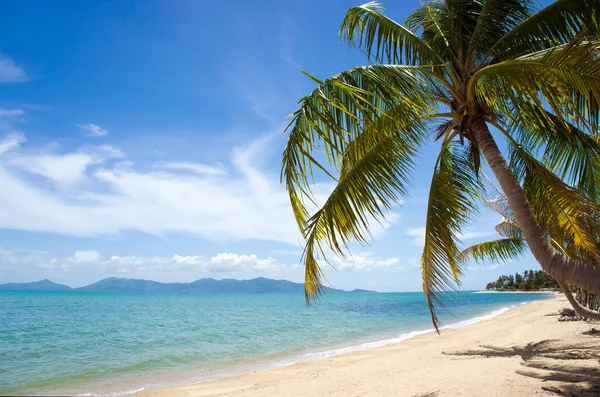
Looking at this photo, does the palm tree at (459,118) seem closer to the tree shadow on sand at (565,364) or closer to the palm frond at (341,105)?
the palm frond at (341,105)

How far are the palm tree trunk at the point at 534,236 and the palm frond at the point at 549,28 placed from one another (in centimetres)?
101

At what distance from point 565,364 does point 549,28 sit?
5.53 meters

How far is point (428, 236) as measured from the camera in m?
5.07

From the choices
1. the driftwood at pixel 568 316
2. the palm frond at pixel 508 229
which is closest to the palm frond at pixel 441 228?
the palm frond at pixel 508 229

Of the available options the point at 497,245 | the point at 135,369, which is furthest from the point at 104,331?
the point at 497,245

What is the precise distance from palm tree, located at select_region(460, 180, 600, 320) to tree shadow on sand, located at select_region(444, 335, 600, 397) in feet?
2.89

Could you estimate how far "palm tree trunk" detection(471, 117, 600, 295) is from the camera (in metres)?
3.40

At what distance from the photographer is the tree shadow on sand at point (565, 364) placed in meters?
4.88

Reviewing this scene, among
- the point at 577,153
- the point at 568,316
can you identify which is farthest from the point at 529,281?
the point at 577,153

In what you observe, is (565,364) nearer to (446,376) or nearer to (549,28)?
(446,376)

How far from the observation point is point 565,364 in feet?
21.4

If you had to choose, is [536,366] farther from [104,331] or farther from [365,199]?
[104,331]

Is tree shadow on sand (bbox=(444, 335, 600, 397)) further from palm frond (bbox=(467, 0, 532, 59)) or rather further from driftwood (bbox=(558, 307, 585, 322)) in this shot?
driftwood (bbox=(558, 307, 585, 322))

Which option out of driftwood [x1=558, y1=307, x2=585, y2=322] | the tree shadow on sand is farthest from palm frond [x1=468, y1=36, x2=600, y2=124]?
driftwood [x1=558, y1=307, x2=585, y2=322]
